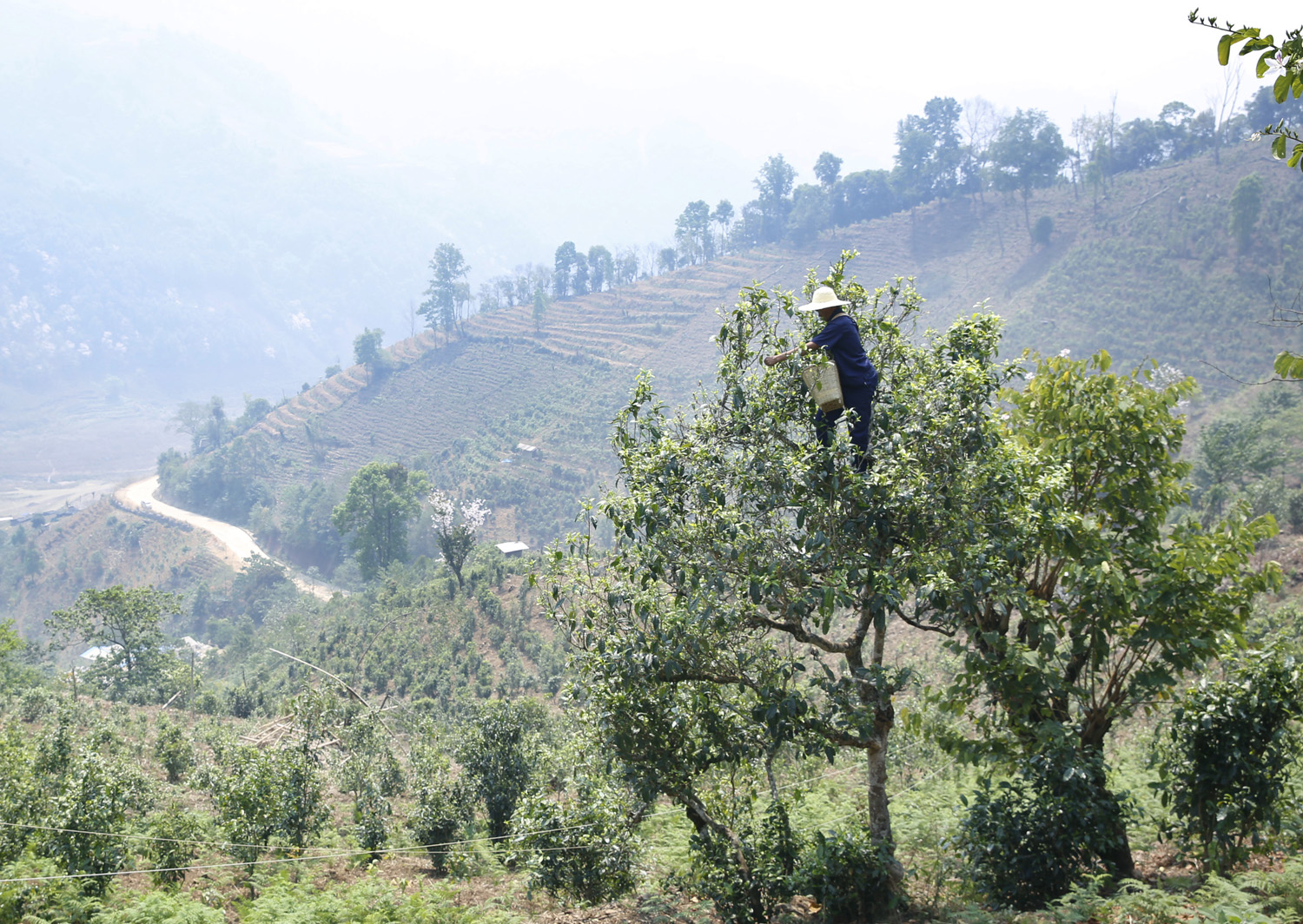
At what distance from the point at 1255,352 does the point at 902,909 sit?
52390 mm

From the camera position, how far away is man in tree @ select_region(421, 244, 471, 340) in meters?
102

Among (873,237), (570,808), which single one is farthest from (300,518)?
(570,808)

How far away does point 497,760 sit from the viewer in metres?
12.0

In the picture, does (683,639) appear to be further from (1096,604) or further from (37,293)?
(37,293)

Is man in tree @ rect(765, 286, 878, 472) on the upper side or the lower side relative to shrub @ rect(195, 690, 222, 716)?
upper

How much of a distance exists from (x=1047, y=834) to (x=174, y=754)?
16.5 m

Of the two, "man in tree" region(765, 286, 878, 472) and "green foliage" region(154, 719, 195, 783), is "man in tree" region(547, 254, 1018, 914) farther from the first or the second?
"green foliage" region(154, 719, 195, 783)

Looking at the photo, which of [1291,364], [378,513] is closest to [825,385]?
[1291,364]

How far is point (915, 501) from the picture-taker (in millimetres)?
4789

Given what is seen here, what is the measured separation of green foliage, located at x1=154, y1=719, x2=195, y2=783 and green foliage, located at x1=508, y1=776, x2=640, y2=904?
12096 millimetres

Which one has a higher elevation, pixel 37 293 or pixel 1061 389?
pixel 37 293

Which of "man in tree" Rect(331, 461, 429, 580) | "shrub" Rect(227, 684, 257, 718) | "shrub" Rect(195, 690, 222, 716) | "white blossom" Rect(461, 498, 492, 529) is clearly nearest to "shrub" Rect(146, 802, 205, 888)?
"shrub" Rect(195, 690, 222, 716)

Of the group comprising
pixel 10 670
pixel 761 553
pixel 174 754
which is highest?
pixel 761 553

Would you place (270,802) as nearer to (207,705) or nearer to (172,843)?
(172,843)
